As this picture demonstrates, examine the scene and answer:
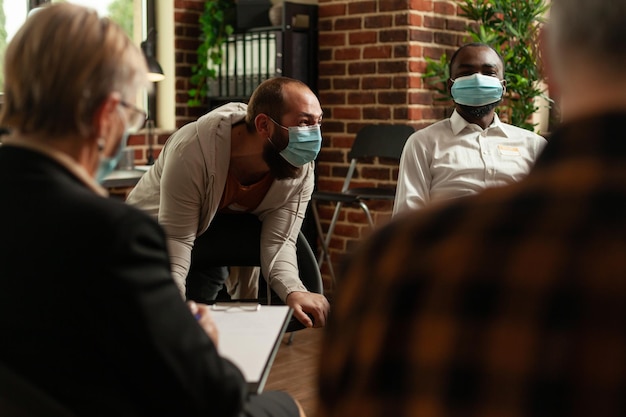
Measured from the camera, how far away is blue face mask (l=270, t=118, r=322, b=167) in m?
2.59

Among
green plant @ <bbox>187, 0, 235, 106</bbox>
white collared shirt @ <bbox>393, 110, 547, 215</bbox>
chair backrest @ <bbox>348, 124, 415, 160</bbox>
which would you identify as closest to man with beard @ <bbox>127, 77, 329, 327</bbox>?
white collared shirt @ <bbox>393, 110, 547, 215</bbox>

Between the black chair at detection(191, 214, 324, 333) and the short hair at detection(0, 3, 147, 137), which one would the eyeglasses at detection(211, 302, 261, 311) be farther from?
the black chair at detection(191, 214, 324, 333)

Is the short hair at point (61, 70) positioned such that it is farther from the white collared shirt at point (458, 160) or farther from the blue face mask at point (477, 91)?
the blue face mask at point (477, 91)

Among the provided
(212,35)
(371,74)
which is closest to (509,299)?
(371,74)

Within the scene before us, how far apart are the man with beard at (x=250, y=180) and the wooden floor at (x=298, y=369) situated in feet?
2.29

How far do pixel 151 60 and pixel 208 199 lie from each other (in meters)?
2.34

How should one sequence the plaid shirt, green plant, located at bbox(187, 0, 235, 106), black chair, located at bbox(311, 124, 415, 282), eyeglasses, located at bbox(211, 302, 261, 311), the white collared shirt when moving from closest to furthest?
the plaid shirt
eyeglasses, located at bbox(211, 302, 261, 311)
the white collared shirt
black chair, located at bbox(311, 124, 415, 282)
green plant, located at bbox(187, 0, 235, 106)

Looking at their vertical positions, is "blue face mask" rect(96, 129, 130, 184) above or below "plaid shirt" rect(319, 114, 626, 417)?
above

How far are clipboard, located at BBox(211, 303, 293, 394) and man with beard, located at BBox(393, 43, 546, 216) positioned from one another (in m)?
1.32

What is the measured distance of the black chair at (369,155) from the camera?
14.0 feet

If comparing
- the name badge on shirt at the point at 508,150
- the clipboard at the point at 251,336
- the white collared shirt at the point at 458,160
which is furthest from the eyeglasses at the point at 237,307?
the name badge on shirt at the point at 508,150

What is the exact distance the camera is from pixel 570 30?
0.72 m

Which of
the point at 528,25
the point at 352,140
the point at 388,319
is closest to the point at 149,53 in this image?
the point at 352,140

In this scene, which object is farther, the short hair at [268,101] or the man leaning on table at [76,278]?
the short hair at [268,101]
